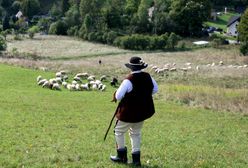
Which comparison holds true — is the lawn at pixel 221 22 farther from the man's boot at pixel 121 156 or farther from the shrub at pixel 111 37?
the man's boot at pixel 121 156

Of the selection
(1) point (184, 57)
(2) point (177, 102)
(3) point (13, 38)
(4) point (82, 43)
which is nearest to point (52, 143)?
(2) point (177, 102)

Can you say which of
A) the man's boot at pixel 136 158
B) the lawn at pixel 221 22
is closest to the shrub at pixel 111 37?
the lawn at pixel 221 22

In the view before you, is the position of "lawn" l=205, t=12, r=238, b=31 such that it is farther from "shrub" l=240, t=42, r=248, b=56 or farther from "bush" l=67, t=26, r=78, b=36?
"shrub" l=240, t=42, r=248, b=56

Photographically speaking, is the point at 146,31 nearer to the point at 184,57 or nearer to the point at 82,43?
the point at 82,43

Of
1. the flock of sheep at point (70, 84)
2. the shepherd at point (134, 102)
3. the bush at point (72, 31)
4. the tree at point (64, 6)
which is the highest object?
the tree at point (64, 6)

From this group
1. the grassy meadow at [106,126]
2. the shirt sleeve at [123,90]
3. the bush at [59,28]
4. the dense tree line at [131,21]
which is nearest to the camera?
the shirt sleeve at [123,90]

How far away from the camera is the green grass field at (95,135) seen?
11.5m

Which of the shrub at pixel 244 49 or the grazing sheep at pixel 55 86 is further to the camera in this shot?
the shrub at pixel 244 49

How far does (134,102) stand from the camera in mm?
10570

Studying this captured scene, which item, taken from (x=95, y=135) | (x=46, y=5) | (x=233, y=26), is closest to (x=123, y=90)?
(x=95, y=135)

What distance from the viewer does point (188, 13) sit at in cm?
9406

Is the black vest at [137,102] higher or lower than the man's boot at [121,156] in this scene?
higher

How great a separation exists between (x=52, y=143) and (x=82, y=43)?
71.2m

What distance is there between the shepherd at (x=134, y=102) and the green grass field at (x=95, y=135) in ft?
2.53
